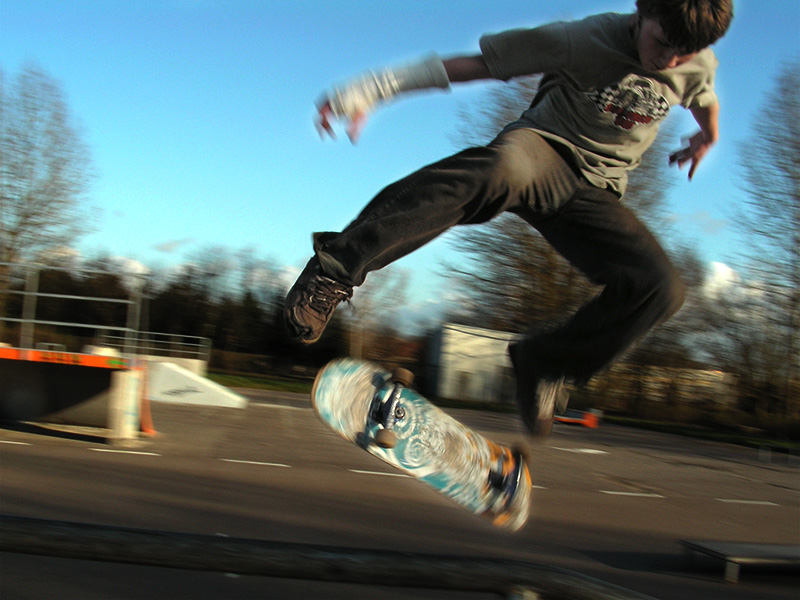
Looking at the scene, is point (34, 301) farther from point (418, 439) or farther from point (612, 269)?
point (612, 269)

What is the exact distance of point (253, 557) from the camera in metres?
1.67

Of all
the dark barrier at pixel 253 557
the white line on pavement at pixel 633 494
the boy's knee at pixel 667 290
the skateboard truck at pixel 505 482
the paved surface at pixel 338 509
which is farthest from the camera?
the white line on pavement at pixel 633 494

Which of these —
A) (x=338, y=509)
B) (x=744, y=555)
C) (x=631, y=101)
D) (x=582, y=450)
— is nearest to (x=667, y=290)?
(x=631, y=101)

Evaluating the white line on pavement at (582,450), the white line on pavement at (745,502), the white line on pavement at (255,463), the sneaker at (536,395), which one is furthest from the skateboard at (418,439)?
the white line on pavement at (582,450)

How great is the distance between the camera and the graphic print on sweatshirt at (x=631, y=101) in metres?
2.09

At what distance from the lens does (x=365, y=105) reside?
1.85m

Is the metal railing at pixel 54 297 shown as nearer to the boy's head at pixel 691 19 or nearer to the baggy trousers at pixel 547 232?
the baggy trousers at pixel 547 232

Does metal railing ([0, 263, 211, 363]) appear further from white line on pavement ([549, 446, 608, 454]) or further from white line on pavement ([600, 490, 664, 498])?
white line on pavement ([549, 446, 608, 454])

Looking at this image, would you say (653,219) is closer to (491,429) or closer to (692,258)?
(692,258)

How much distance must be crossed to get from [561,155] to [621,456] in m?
12.4

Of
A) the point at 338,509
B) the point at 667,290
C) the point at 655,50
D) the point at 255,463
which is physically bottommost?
the point at 255,463

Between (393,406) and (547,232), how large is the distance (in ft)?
2.78

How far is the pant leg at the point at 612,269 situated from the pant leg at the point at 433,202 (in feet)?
0.78

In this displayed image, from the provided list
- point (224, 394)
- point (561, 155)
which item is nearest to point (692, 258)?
point (224, 394)
